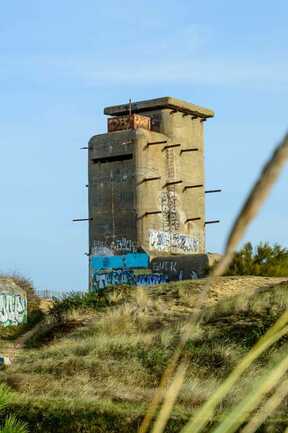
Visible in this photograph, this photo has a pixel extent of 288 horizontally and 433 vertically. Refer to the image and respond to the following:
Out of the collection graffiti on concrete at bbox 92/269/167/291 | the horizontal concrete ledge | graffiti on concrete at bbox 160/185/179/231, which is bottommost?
graffiti on concrete at bbox 92/269/167/291

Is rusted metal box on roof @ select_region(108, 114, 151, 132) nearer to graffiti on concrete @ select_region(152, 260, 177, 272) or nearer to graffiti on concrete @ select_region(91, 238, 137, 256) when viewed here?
graffiti on concrete @ select_region(91, 238, 137, 256)

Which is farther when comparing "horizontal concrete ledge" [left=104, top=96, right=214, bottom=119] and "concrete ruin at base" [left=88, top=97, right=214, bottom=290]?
"horizontal concrete ledge" [left=104, top=96, right=214, bottom=119]

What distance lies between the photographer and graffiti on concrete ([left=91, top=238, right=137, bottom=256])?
5469 centimetres

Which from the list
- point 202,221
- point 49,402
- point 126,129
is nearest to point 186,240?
point 202,221

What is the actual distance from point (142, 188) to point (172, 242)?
3916 mm

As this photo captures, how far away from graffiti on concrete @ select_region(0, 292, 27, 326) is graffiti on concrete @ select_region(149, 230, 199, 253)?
24.7m

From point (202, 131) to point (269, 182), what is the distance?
6193 cm

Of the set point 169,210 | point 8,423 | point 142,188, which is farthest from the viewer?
point 169,210

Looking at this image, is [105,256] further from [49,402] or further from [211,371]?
[49,402]

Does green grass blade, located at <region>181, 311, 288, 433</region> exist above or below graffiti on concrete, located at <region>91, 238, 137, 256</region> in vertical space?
below

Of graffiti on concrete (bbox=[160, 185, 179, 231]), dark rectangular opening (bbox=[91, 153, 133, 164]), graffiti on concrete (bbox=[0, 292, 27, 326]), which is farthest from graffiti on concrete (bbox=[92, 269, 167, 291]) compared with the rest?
graffiti on concrete (bbox=[0, 292, 27, 326])

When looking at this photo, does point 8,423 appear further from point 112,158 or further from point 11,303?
point 112,158

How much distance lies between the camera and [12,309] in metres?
30.7

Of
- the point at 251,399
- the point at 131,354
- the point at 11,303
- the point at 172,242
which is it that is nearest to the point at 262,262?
the point at 11,303
